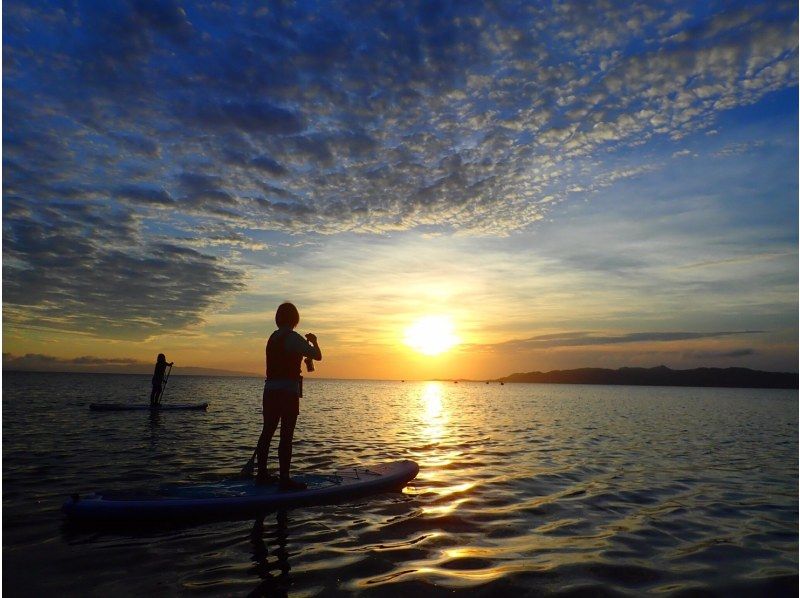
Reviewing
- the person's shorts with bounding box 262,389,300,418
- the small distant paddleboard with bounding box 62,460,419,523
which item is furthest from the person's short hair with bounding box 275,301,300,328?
the small distant paddleboard with bounding box 62,460,419,523

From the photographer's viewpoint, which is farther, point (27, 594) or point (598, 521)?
point (598, 521)

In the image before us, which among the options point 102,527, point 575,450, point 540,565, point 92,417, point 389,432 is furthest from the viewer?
point 92,417

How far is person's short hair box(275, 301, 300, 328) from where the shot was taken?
9.37m

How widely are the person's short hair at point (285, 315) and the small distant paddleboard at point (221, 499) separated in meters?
3.27

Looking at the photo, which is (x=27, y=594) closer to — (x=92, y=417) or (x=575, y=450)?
(x=575, y=450)

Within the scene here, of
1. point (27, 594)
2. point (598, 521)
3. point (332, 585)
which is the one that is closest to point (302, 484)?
point (332, 585)

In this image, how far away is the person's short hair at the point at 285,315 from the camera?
9367 mm

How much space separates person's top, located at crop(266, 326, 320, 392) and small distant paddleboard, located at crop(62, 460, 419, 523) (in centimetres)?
204

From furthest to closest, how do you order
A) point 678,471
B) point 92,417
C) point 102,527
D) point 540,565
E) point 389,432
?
point 92,417, point 389,432, point 678,471, point 102,527, point 540,565

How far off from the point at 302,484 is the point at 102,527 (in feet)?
11.2

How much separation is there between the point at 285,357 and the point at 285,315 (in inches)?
33.2

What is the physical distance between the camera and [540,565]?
249 inches

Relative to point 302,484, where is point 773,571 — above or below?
below

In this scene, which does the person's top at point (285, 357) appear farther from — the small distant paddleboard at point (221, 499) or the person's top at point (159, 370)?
the person's top at point (159, 370)
